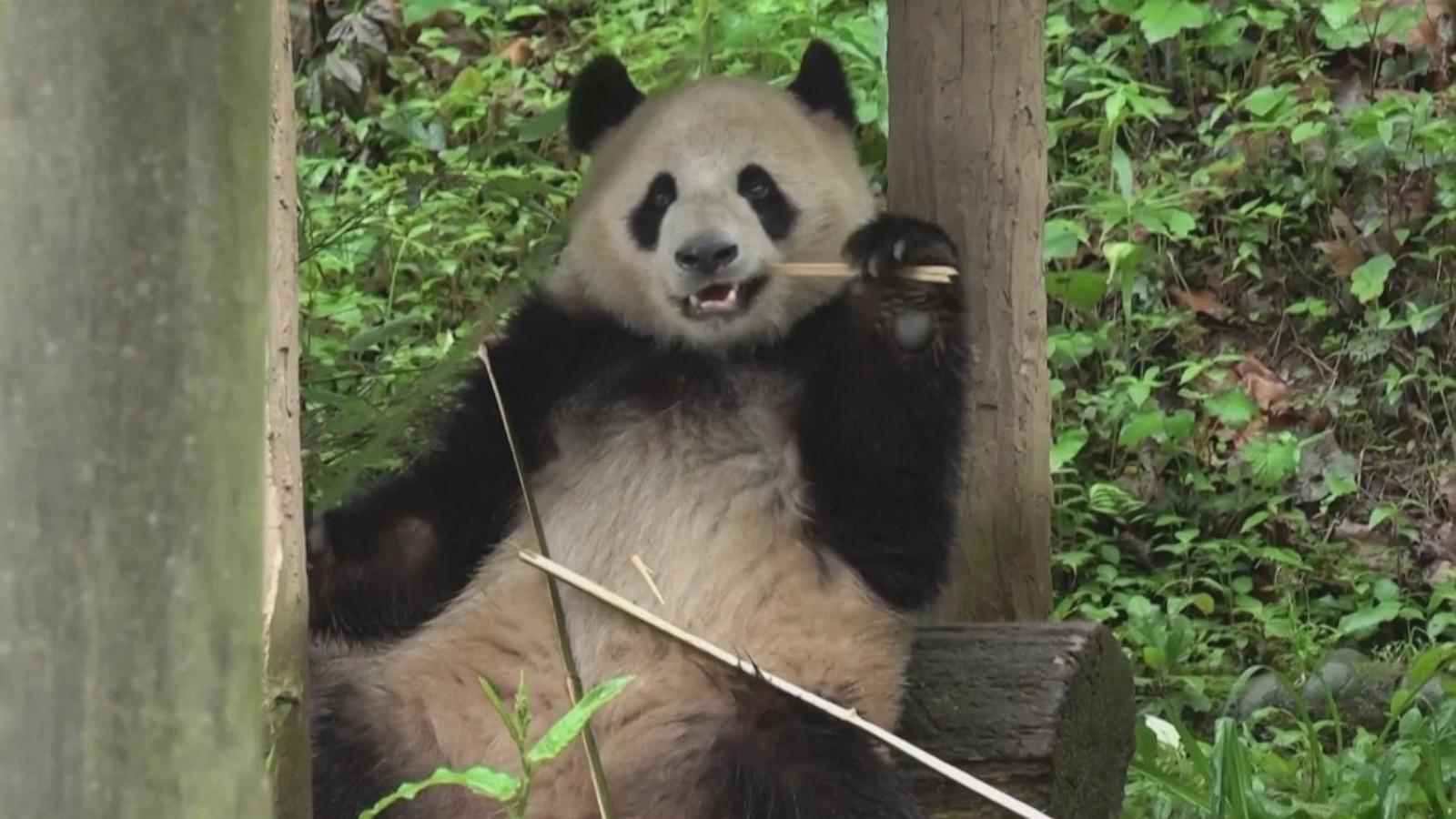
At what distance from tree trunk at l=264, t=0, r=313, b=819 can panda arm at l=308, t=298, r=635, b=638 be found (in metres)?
1.53

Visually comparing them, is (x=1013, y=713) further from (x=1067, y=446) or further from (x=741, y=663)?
(x=1067, y=446)

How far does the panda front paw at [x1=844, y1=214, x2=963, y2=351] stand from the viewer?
3512 mm

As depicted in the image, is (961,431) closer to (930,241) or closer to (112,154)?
(930,241)

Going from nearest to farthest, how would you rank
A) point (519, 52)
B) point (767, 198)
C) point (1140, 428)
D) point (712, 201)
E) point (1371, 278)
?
1. point (712, 201)
2. point (767, 198)
3. point (1140, 428)
4. point (1371, 278)
5. point (519, 52)

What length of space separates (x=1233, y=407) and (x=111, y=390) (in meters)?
5.09

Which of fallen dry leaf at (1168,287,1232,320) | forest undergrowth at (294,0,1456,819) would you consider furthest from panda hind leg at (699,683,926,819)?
fallen dry leaf at (1168,287,1232,320)

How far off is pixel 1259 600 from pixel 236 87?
16.4 ft

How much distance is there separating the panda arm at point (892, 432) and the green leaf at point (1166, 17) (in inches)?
165

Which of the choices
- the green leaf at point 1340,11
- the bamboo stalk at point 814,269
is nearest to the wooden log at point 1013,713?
the bamboo stalk at point 814,269

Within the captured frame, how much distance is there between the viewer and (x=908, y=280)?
3523 mm

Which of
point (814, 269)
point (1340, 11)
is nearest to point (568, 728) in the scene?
point (814, 269)

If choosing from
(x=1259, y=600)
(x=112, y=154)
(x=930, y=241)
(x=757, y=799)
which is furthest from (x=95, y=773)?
(x=1259, y=600)

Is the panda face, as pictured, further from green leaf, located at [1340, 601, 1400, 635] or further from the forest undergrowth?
green leaf, located at [1340, 601, 1400, 635]

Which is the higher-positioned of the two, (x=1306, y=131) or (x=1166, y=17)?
(x=1166, y=17)
